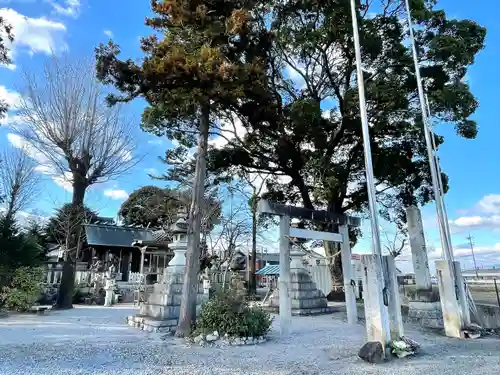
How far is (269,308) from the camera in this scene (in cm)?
1220

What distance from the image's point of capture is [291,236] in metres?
8.09

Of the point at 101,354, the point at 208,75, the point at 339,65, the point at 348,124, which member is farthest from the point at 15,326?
the point at 339,65

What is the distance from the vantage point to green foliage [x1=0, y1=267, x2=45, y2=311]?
33.6ft

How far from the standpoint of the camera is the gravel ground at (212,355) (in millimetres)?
4555

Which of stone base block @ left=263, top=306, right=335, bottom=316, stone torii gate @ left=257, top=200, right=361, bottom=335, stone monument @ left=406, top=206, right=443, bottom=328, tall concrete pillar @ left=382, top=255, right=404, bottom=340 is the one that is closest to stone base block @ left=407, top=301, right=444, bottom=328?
stone monument @ left=406, top=206, right=443, bottom=328

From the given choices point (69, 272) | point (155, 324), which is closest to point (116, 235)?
point (69, 272)

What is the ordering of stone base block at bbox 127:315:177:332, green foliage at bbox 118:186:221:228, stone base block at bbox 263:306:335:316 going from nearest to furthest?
stone base block at bbox 127:315:177:332 < stone base block at bbox 263:306:335:316 < green foliage at bbox 118:186:221:228

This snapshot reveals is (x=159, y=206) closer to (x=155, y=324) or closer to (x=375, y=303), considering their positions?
(x=155, y=324)

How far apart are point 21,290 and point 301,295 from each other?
28.5ft

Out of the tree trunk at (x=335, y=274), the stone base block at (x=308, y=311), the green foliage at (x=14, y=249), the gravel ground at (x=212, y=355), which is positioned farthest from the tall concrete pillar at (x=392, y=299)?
the green foliage at (x=14, y=249)

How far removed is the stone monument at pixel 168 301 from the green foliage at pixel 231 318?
4.64 ft

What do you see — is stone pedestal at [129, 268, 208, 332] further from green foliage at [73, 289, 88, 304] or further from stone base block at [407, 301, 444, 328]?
green foliage at [73, 289, 88, 304]

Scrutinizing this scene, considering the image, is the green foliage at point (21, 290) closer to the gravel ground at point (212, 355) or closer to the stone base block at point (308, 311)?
the gravel ground at point (212, 355)

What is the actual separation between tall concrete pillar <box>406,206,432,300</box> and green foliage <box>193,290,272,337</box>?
4877mm
